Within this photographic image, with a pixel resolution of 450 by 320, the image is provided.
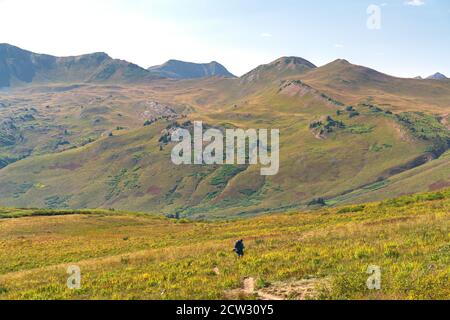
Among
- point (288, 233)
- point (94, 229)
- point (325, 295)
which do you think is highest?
point (325, 295)

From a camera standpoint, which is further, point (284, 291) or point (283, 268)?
point (283, 268)

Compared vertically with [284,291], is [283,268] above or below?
below

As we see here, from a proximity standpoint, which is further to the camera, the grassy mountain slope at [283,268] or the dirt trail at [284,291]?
the grassy mountain slope at [283,268]

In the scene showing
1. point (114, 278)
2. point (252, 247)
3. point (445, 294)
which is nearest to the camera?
point (445, 294)

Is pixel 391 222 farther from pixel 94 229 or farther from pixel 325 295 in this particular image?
pixel 94 229

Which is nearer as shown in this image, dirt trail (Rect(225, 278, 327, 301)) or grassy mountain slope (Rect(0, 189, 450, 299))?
dirt trail (Rect(225, 278, 327, 301))

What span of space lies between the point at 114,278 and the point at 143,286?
380cm

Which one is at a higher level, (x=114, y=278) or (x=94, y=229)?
(x=114, y=278)
